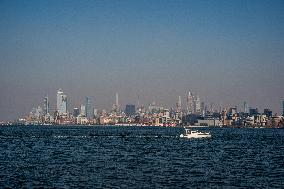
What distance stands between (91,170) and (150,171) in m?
6.65

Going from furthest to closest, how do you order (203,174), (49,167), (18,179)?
(49,167) → (203,174) → (18,179)

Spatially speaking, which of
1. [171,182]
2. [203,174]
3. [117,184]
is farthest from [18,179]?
[203,174]

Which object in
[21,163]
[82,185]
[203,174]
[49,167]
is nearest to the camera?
[82,185]

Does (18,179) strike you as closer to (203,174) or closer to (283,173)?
(203,174)

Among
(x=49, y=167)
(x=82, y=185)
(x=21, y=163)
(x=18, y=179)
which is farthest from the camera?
(x=21, y=163)

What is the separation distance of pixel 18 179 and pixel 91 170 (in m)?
10.6

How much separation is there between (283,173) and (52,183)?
25.2 m

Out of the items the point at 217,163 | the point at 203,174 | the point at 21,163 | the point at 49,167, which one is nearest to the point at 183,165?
the point at 217,163

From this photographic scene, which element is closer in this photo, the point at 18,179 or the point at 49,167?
the point at 18,179

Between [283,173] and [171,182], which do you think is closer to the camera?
[171,182]

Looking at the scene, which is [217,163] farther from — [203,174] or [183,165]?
[203,174]

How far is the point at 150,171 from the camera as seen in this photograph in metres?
58.3

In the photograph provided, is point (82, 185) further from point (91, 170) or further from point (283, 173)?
point (283, 173)

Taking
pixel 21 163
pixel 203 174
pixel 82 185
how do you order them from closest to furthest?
1. pixel 82 185
2. pixel 203 174
3. pixel 21 163
